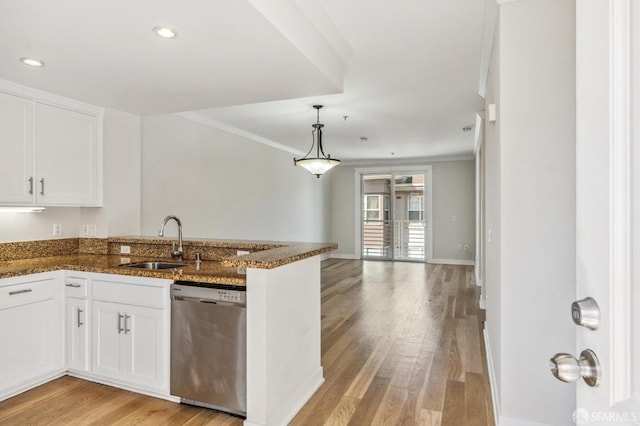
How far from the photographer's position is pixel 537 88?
2.00 metres

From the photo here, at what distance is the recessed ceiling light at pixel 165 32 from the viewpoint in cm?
197

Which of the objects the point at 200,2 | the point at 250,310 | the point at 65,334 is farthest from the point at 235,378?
the point at 200,2

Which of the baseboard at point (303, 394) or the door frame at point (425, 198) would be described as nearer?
the baseboard at point (303, 394)

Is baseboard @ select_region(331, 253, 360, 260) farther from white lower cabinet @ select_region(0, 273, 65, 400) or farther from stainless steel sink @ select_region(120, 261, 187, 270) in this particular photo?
white lower cabinet @ select_region(0, 273, 65, 400)

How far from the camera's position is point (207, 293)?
2.28 meters

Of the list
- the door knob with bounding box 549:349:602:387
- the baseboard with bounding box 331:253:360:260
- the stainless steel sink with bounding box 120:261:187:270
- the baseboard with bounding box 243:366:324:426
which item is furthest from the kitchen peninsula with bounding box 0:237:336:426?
the baseboard with bounding box 331:253:360:260

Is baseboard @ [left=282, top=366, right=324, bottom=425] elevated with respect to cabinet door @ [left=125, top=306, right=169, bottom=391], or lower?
lower

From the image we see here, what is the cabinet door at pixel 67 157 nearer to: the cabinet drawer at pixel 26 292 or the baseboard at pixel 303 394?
the cabinet drawer at pixel 26 292

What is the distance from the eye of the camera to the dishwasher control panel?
2.17 m

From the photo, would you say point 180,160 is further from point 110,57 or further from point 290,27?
point 290,27
